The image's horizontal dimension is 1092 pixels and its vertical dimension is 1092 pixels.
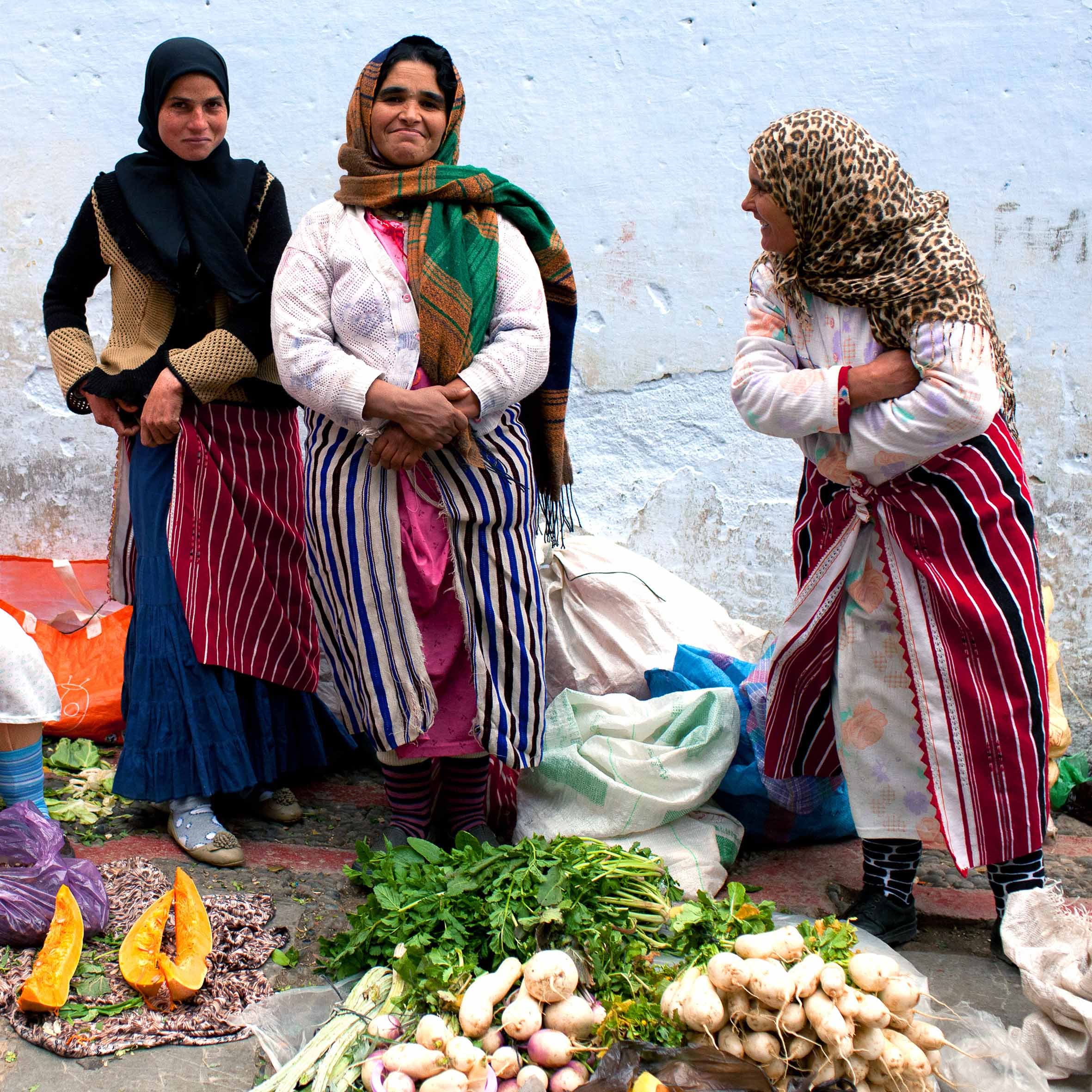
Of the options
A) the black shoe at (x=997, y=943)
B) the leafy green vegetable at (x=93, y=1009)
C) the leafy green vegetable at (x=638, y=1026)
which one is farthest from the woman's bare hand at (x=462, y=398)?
the black shoe at (x=997, y=943)

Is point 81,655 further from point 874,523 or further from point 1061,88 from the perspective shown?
point 1061,88

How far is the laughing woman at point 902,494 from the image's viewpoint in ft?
7.97

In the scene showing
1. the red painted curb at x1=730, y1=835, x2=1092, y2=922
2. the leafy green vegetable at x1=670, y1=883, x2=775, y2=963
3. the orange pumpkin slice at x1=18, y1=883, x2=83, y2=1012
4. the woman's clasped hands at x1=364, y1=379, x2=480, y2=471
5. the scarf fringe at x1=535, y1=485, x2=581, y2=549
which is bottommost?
the red painted curb at x1=730, y1=835, x2=1092, y2=922

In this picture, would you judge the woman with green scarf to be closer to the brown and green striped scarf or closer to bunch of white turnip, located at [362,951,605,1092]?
the brown and green striped scarf

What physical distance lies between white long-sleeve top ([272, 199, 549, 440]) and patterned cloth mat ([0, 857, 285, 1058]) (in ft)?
3.88

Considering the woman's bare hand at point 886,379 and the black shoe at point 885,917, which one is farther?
the black shoe at point 885,917

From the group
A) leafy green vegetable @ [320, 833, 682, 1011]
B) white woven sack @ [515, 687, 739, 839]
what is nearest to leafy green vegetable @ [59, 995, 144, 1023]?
leafy green vegetable @ [320, 833, 682, 1011]

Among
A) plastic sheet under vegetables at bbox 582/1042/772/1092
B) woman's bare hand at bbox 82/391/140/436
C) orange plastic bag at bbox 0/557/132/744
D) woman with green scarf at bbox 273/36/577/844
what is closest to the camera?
plastic sheet under vegetables at bbox 582/1042/772/1092

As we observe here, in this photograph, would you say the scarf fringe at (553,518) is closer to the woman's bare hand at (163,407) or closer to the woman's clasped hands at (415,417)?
the woman's clasped hands at (415,417)

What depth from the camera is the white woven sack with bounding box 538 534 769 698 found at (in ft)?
11.5

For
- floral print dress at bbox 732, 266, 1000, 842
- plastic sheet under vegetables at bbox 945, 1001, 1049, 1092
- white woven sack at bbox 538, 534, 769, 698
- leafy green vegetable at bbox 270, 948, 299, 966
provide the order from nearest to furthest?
plastic sheet under vegetables at bbox 945, 1001, 1049, 1092 → floral print dress at bbox 732, 266, 1000, 842 → leafy green vegetable at bbox 270, 948, 299, 966 → white woven sack at bbox 538, 534, 769, 698

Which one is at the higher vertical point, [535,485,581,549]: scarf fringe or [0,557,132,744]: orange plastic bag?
[535,485,581,549]: scarf fringe

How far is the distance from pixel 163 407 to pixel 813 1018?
2125mm

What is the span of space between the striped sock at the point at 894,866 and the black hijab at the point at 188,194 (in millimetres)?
2139
